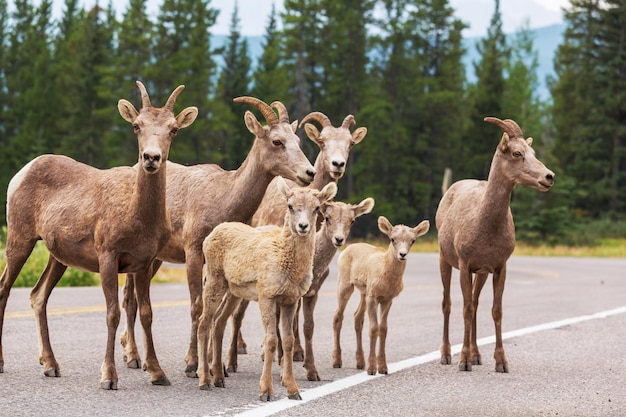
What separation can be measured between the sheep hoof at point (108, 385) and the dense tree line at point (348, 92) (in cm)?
5326

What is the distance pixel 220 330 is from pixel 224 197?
160 cm

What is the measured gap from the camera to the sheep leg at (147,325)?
898cm

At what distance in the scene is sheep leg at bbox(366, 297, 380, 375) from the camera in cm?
981

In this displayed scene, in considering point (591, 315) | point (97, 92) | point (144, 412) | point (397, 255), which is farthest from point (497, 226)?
point (97, 92)

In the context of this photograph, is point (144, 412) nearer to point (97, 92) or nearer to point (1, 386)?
point (1, 386)

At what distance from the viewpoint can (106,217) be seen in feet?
29.6

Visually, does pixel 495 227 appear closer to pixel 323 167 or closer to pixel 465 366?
pixel 465 366

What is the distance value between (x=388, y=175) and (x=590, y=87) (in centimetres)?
1551

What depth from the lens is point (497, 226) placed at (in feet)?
35.7

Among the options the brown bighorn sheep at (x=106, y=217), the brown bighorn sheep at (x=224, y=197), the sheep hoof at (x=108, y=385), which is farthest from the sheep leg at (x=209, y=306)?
the sheep hoof at (x=108, y=385)

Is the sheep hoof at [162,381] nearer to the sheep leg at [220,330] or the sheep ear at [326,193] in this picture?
the sheep leg at [220,330]

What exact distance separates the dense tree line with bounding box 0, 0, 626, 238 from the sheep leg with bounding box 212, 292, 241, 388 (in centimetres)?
5252

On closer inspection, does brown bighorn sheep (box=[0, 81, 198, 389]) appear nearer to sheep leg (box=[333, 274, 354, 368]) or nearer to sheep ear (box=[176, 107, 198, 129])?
sheep ear (box=[176, 107, 198, 129])

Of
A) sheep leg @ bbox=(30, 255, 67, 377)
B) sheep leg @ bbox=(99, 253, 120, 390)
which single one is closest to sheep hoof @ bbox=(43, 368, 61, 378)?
sheep leg @ bbox=(30, 255, 67, 377)
